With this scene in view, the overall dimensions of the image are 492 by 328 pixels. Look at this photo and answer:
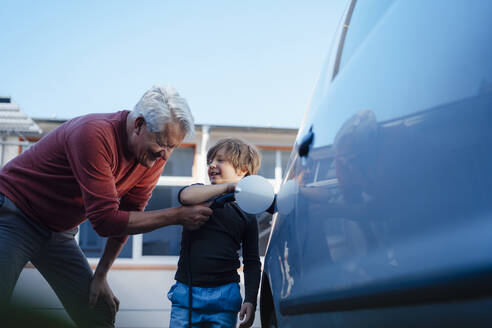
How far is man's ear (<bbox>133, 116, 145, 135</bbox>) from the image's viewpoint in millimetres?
1696

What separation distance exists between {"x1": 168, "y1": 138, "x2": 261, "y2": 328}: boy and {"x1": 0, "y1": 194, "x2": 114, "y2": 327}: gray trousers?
48cm

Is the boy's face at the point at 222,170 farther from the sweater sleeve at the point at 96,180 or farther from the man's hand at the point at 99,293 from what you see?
the man's hand at the point at 99,293

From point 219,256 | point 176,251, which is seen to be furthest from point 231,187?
point 176,251

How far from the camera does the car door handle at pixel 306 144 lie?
1094 millimetres

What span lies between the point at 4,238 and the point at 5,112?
4.93 m

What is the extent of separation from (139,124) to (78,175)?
0.95 feet

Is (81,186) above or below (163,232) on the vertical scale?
above

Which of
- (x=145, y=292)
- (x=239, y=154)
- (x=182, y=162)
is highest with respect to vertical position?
(x=239, y=154)

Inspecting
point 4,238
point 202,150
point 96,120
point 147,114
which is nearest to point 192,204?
point 147,114

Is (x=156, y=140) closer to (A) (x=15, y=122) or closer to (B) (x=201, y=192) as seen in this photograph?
(B) (x=201, y=192)

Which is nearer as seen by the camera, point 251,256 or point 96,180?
point 96,180

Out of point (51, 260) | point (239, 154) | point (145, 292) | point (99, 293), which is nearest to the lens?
point (239, 154)

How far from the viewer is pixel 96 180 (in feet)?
5.15

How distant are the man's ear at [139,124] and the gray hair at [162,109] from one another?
0.02 m
